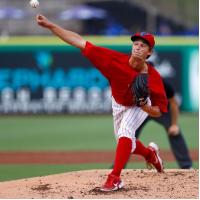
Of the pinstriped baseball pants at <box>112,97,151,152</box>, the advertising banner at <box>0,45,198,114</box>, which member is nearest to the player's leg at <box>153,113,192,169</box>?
the pinstriped baseball pants at <box>112,97,151,152</box>

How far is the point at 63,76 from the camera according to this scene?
15.9 m

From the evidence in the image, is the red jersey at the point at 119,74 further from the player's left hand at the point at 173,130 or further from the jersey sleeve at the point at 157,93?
the player's left hand at the point at 173,130

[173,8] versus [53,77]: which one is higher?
[173,8]

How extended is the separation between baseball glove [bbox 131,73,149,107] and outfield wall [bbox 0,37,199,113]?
31.2 feet

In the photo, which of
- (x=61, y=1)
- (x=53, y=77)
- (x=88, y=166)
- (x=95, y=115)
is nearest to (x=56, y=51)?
(x=53, y=77)

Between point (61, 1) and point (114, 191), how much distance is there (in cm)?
1593

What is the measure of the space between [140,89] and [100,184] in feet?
3.91

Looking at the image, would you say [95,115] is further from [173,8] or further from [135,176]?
[135,176]

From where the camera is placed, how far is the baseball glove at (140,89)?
6.02 m

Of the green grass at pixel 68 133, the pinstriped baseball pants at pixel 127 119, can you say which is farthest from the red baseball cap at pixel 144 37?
the green grass at pixel 68 133

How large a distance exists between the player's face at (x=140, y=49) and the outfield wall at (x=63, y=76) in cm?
926

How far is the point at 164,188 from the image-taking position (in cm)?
642

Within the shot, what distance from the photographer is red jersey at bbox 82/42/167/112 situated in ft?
20.6

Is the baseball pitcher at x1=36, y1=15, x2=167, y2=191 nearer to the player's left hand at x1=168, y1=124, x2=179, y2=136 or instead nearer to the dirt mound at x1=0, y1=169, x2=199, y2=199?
the dirt mound at x1=0, y1=169, x2=199, y2=199
